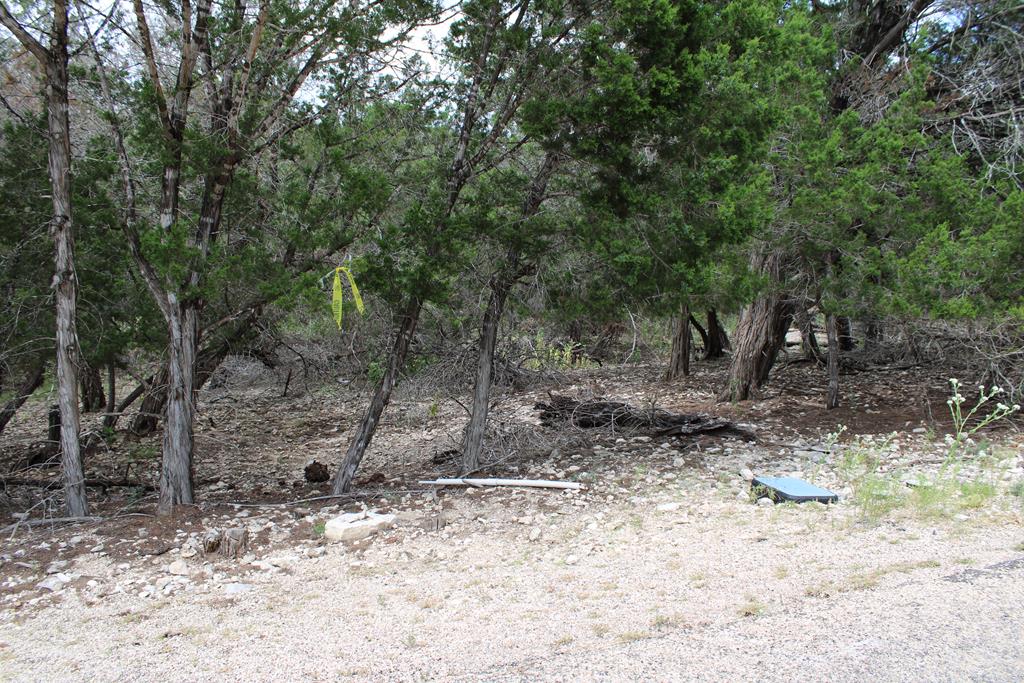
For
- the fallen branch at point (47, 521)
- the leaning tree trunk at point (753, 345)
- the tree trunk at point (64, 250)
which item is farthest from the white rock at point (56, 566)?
the leaning tree trunk at point (753, 345)

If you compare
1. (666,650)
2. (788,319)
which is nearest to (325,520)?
(666,650)

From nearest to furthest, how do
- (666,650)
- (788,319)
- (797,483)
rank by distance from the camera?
1. (666,650)
2. (797,483)
3. (788,319)

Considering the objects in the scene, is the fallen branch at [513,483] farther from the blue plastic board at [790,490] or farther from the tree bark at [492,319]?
the blue plastic board at [790,490]

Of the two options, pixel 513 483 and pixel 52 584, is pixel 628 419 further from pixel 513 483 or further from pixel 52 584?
pixel 52 584

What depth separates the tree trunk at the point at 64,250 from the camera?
6230 millimetres

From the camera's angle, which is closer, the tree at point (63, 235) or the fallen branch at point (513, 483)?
the tree at point (63, 235)

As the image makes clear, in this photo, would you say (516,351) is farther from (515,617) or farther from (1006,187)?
(1006,187)

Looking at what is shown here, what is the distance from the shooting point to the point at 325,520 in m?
6.48

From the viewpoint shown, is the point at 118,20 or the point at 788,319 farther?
the point at 788,319

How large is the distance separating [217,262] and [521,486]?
11.2ft

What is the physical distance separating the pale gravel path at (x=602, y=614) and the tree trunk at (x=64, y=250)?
189 cm

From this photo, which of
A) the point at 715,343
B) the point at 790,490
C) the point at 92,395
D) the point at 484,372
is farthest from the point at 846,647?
the point at 715,343

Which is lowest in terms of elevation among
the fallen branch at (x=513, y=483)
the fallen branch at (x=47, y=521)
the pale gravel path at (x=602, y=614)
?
the pale gravel path at (x=602, y=614)

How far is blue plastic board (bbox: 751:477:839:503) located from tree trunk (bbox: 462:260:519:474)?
2792 mm
